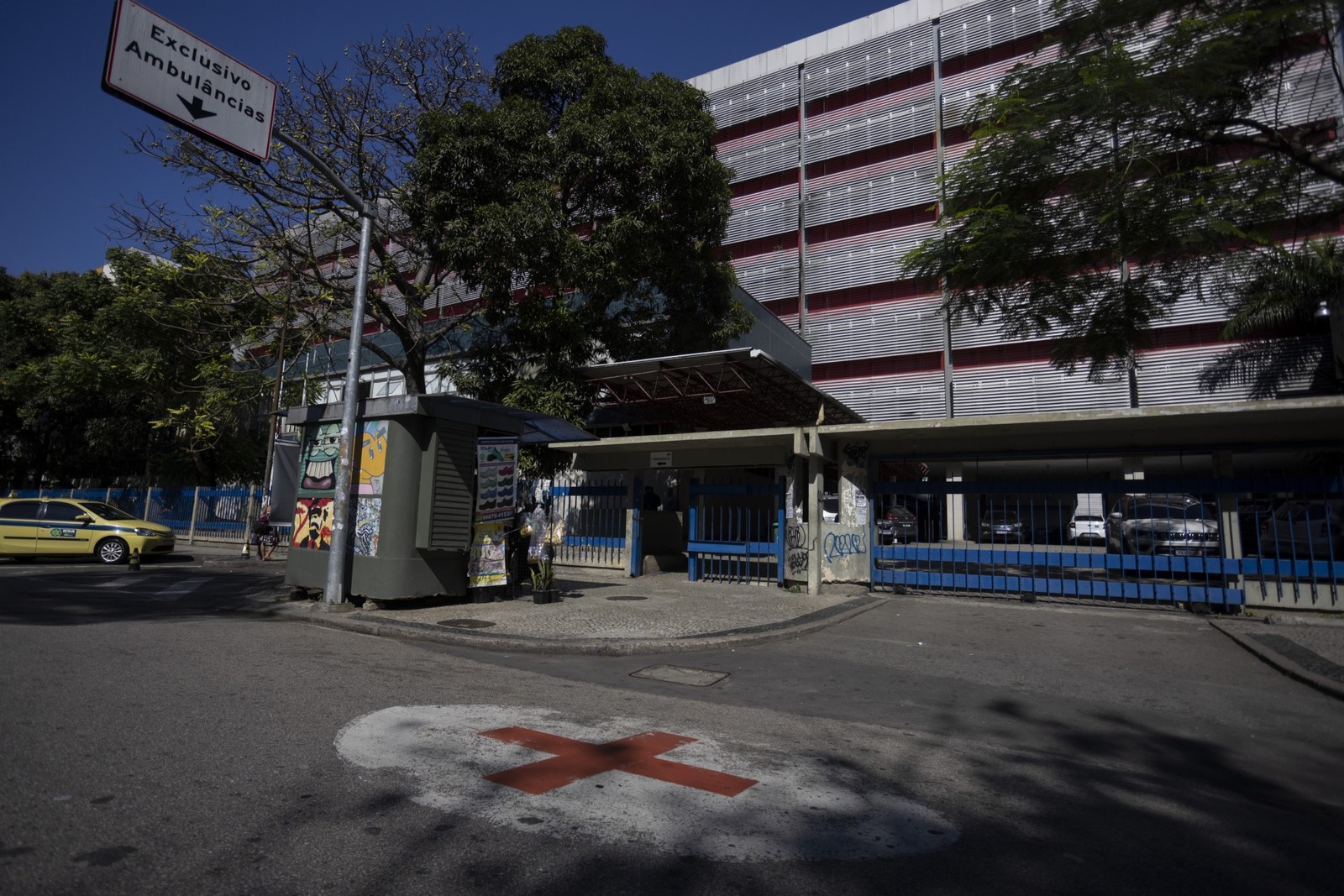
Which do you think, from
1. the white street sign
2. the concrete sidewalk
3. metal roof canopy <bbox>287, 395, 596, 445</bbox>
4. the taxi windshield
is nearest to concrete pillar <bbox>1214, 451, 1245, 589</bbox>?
the concrete sidewalk

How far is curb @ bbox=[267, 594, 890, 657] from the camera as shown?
27.5 feet

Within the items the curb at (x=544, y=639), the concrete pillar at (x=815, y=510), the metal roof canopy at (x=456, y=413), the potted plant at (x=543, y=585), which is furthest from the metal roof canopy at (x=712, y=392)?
the curb at (x=544, y=639)

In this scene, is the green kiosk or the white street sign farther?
the green kiosk

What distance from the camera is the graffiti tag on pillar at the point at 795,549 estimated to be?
1389cm

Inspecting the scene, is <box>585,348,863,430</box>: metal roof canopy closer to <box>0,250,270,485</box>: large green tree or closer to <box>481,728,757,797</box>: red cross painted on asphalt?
<box>0,250,270,485</box>: large green tree

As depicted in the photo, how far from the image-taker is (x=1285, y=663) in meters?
7.73

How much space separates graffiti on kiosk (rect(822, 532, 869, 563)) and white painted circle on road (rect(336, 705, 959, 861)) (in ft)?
30.9

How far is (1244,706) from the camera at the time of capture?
6.45 metres

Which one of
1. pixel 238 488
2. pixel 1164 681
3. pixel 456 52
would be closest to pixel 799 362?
pixel 456 52

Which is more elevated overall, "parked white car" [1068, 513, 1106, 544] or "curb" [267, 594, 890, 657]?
"parked white car" [1068, 513, 1106, 544]

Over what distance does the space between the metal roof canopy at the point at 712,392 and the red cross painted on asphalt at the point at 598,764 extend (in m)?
10.7

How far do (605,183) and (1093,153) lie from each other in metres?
11.6

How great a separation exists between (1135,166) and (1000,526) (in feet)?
22.1

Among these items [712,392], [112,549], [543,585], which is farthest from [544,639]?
[112,549]
